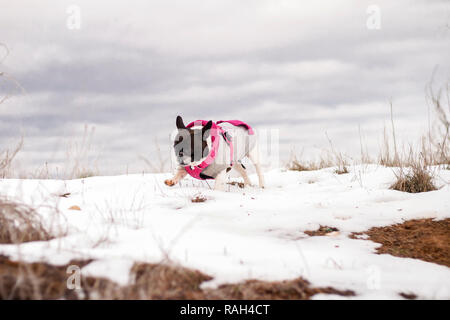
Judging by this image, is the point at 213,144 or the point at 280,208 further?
the point at 213,144

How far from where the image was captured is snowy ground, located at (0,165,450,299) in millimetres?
2133

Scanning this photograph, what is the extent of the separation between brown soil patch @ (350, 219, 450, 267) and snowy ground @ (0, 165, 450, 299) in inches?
5.4

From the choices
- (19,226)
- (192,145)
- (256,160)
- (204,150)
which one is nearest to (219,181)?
(204,150)

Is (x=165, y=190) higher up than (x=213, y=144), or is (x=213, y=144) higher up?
(x=213, y=144)

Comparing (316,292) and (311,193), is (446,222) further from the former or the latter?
(316,292)

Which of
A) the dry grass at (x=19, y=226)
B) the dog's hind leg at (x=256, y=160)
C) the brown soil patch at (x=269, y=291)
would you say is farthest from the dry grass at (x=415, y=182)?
the dry grass at (x=19, y=226)

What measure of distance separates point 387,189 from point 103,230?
386 cm

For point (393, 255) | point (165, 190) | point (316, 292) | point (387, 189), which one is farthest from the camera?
point (387, 189)

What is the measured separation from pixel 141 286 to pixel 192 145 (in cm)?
289

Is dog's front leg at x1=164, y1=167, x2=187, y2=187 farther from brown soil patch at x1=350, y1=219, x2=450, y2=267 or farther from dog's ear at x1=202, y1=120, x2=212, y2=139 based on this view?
brown soil patch at x1=350, y1=219, x2=450, y2=267

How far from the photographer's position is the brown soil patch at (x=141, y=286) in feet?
5.82

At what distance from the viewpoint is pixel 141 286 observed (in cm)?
188
